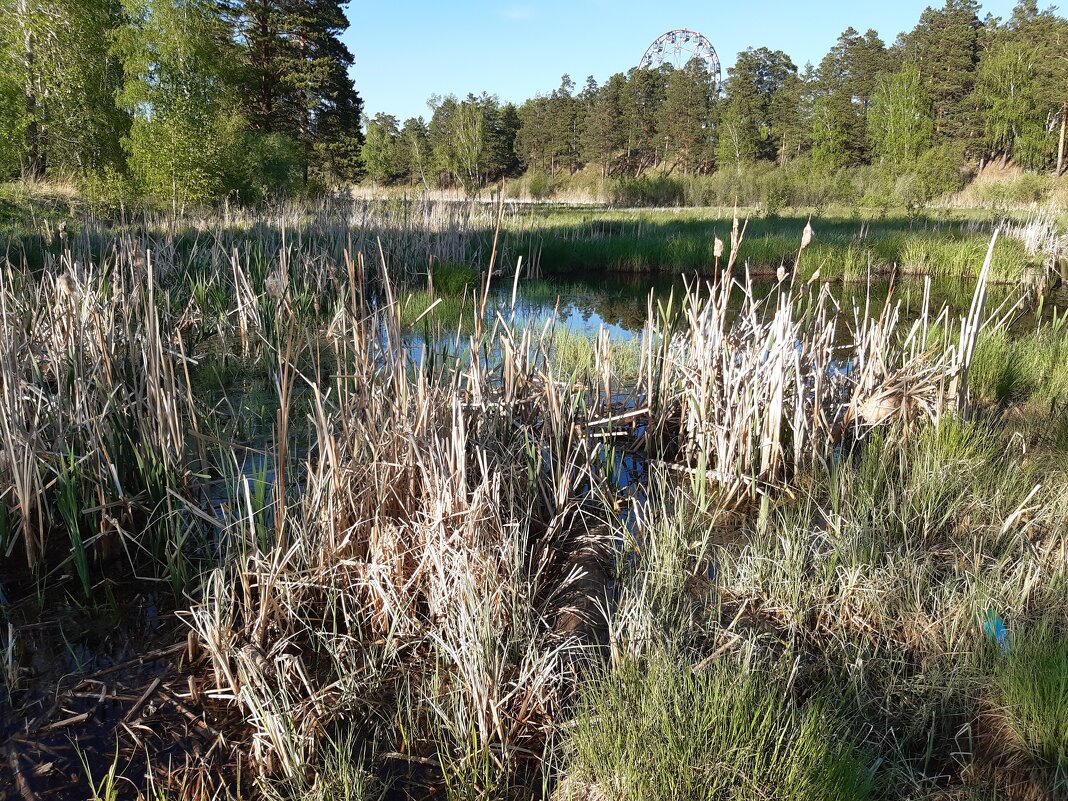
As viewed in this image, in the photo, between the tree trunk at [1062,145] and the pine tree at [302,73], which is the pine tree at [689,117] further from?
the pine tree at [302,73]

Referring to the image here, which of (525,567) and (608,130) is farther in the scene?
(608,130)

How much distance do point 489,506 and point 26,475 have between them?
1732 millimetres

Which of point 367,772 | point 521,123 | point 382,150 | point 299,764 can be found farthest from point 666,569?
point 521,123

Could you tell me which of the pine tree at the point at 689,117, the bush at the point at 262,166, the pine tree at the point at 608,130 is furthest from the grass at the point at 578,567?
the pine tree at the point at 608,130

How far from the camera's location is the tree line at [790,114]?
37938 millimetres

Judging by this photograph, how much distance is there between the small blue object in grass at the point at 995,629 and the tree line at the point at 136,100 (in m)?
16.6

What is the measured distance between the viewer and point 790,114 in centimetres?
5162

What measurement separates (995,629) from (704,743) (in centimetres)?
112

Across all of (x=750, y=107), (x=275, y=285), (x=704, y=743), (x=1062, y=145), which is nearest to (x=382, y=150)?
(x=750, y=107)

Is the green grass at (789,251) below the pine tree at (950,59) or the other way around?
below

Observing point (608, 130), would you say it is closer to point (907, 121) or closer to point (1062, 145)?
point (1062, 145)

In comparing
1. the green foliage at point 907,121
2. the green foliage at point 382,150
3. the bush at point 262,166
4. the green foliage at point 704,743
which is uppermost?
the green foliage at point 382,150

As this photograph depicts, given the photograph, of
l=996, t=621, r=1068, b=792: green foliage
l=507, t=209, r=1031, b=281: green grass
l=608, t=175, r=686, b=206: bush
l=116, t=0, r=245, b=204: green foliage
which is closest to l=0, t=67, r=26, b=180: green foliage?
l=116, t=0, r=245, b=204: green foliage

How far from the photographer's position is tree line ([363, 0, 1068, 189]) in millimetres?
37938
